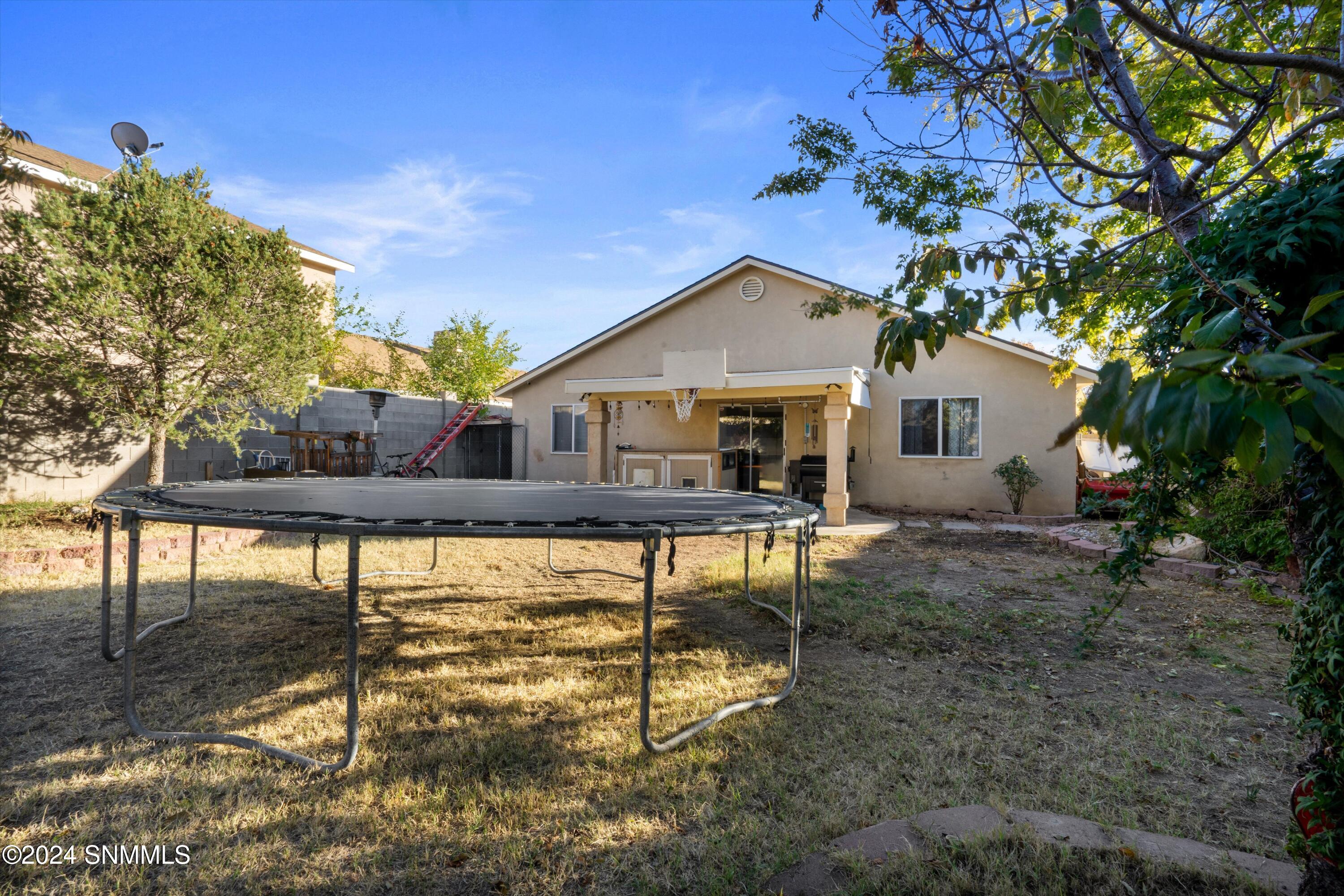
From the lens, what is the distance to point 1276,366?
1.94 ft

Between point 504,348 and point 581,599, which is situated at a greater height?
point 504,348

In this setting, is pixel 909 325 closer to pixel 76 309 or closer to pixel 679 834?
pixel 679 834

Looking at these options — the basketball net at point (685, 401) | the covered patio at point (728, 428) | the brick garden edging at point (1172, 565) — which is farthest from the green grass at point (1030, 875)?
the basketball net at point (685, 401)

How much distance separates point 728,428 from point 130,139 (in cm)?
1068

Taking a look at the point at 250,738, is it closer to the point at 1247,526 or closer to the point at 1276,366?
the point at 1276,366

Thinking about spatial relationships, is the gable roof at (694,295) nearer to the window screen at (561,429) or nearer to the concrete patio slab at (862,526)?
the window screen at (561,429)

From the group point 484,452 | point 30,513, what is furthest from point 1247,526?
point 484,452

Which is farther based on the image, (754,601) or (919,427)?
(919,427)

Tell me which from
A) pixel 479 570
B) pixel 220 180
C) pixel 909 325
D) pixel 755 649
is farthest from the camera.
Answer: pixel 220 180

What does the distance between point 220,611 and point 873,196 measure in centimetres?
677

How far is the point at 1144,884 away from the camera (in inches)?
66.8

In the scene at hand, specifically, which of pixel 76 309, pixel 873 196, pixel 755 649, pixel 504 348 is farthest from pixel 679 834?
pixel 504 348

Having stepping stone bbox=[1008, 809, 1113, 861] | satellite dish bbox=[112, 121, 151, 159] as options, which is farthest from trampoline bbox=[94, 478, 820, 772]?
satellite dish bbox=[112, 121, 151, 159]

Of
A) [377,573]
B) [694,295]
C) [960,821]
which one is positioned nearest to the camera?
[960,821]
